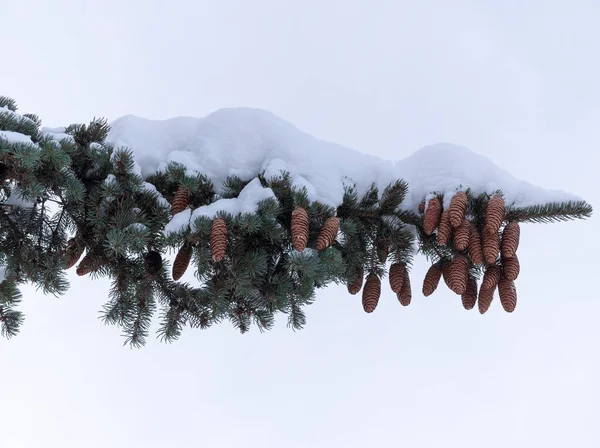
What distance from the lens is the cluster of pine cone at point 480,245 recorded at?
315 centimetres

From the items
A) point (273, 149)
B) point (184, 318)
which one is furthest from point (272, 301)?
point (273, 149)

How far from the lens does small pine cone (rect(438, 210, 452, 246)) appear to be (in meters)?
3.16

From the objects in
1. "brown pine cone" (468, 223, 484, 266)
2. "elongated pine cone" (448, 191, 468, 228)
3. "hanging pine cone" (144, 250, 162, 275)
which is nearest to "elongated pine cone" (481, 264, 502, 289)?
"brown pine cone" (468, 223, 484, 266)

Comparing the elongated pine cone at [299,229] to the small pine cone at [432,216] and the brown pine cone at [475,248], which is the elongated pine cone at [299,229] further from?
the brown pine cone at [475,248]

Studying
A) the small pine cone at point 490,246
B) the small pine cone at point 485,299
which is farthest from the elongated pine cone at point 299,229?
the small pine cone at point 485,299

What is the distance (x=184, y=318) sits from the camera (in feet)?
11.5

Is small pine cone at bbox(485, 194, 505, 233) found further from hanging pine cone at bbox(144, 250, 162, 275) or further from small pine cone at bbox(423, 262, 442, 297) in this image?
hanging pine cone at bbox(144, 250, 162, 275)

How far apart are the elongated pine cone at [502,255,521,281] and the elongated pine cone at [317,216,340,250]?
922mm

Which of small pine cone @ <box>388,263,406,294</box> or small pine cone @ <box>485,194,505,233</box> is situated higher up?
small pine cone @ <box>485,194,505,233</box>

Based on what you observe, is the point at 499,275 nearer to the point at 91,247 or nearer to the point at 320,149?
the point at 320,149

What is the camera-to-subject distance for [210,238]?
287cm

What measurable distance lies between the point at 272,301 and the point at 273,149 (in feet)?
2.74

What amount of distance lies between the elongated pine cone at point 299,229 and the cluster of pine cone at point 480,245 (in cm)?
68

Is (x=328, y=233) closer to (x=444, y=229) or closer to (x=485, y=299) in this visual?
(x=444, y=229)
